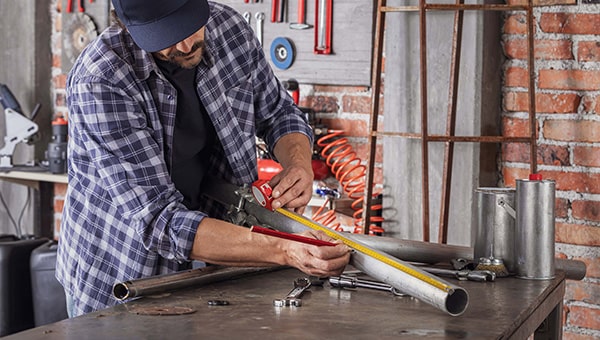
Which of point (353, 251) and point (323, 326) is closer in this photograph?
point (323, 326)

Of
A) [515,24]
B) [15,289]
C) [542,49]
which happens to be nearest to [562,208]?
[542,49]

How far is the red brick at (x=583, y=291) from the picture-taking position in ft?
10.4

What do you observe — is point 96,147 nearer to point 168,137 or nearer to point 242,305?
point 168,137

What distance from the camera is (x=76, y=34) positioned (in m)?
4.41

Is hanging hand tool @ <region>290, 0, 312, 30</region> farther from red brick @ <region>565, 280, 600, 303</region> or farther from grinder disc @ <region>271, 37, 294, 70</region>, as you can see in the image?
red brick @ <region>565, 280, 600, 303</region>

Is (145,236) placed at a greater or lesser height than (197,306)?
greater

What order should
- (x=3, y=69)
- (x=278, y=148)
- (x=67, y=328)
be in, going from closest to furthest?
(x=67, y=328), (x=278, y=148), (x=3, y=69)

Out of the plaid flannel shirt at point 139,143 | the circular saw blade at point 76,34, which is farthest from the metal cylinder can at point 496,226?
the circular saw blade at point 76,34

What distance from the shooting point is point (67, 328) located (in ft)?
5.68

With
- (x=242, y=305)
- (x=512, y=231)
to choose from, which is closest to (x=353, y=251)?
(x=242, y=305)

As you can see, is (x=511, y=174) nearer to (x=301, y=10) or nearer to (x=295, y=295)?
(x=301, y=10)

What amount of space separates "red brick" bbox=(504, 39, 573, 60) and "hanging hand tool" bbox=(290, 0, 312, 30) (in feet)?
2.83

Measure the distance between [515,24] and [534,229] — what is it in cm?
130

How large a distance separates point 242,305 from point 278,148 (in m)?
0.72
